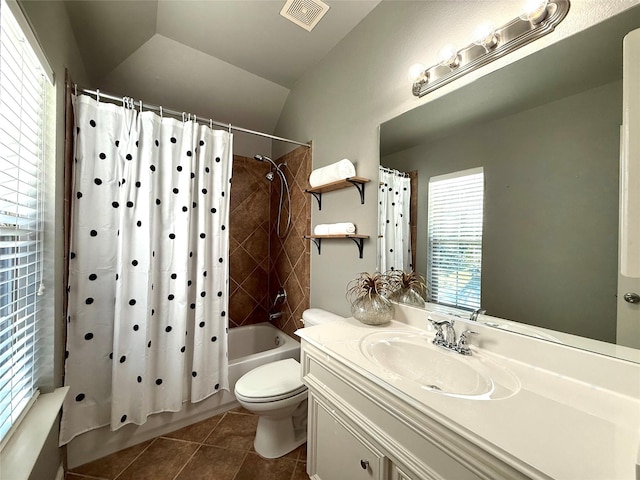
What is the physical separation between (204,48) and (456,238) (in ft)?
7.10

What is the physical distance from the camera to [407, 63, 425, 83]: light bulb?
123 centimetres

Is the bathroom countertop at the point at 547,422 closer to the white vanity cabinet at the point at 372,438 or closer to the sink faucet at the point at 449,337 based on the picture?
the white vanity cabinet at the point at 372,438

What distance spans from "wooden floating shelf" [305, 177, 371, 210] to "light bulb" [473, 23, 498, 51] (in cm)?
76

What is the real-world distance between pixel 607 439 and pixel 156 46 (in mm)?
2830

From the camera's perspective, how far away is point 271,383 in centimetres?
144

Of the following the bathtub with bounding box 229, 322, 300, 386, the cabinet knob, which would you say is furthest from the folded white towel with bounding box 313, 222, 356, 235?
the cabinet knob

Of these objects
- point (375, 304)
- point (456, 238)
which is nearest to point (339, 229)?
point (375, 304)

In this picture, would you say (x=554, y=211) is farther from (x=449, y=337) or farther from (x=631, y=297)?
(x=449, y=337)

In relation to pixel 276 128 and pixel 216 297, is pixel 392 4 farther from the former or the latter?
pixel 216 297

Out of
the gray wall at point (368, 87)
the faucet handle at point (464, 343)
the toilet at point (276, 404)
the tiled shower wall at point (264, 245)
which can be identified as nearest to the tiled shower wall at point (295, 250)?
the tiled shower wall at point (264, 245)

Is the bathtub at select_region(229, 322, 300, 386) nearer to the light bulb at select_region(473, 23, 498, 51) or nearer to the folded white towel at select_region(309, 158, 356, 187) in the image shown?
the folded white towel at select_region(309, 158, 356, 187)

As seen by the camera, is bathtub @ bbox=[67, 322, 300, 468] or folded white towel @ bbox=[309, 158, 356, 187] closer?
bathtub @ bbox=[67, 322, 300, 468]

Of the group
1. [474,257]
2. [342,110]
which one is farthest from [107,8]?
[474,257]

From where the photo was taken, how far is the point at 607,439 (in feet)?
1.80
